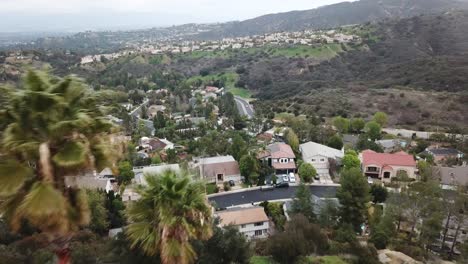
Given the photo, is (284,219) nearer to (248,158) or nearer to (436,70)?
(248,158)

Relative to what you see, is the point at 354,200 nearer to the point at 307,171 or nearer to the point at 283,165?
the point at 307,171

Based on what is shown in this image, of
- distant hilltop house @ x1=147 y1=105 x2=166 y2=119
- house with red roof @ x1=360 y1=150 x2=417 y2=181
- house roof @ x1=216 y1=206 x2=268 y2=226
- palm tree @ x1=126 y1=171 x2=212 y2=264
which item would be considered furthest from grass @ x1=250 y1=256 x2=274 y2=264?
distant hilltop house @ x1=147 y1=105 x2=166 y2=119

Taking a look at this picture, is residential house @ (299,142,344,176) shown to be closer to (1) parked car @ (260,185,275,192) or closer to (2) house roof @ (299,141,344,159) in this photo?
(2) house roof @ (299,141,344,159)

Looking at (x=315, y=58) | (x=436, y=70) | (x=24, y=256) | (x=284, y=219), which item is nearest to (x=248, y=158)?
(x=284, y=219)

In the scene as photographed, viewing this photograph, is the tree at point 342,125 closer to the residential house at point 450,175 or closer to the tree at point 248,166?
the residential house at point 450,175

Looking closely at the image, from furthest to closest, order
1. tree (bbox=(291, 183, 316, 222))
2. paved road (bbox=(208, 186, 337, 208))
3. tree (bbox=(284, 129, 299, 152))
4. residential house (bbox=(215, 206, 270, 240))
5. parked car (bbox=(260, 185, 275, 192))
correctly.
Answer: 1. tree (bbox=(284, 129, 299, 152))
2. parked car (bbox=(260, 185, 275, 192))
3. paved road (bbox=(208, 186, 337, 208))
4. residential house (bbox=(215, 206, 270, 240))
5. tree (bbox=(291, 183, 316, 222))

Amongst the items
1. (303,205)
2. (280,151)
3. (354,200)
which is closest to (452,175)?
(354,200)
